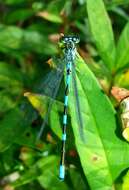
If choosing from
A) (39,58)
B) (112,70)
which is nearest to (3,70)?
(39,58)

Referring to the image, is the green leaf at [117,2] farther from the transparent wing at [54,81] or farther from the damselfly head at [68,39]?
the transparent wing at [54,81]

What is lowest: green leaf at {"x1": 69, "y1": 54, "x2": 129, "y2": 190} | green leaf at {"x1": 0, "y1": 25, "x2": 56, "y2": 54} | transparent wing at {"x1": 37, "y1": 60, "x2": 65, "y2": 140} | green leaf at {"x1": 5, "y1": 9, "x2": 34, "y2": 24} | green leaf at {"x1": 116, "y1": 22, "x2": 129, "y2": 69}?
green leaf at {"x1": 69, "y1": 54, "x2": 129, "y2": 190}

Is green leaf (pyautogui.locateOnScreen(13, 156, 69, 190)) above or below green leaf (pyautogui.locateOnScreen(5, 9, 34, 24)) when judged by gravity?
below

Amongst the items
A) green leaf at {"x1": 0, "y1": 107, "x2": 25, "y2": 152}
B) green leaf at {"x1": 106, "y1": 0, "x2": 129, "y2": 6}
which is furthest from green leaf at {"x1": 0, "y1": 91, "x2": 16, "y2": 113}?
green leaf at {"x1": 106, "y1": 0, "x2": 129, "y2": 6}

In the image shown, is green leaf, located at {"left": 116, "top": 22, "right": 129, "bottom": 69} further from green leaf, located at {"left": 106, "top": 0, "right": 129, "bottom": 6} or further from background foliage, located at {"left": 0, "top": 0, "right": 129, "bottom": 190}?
green leaf, located at {"left": 106, "top": 0, "right": 129, "bottom": 6}

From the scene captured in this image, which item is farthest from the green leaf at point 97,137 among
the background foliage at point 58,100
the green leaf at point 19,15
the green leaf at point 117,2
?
the green leaf at point 19,15

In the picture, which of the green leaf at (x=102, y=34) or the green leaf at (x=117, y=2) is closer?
the green leaf at (x=102, y=34)

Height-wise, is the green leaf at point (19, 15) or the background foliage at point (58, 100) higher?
the green leaf at point (19, 15)

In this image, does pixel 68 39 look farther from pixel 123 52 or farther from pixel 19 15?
pixel 19 15
